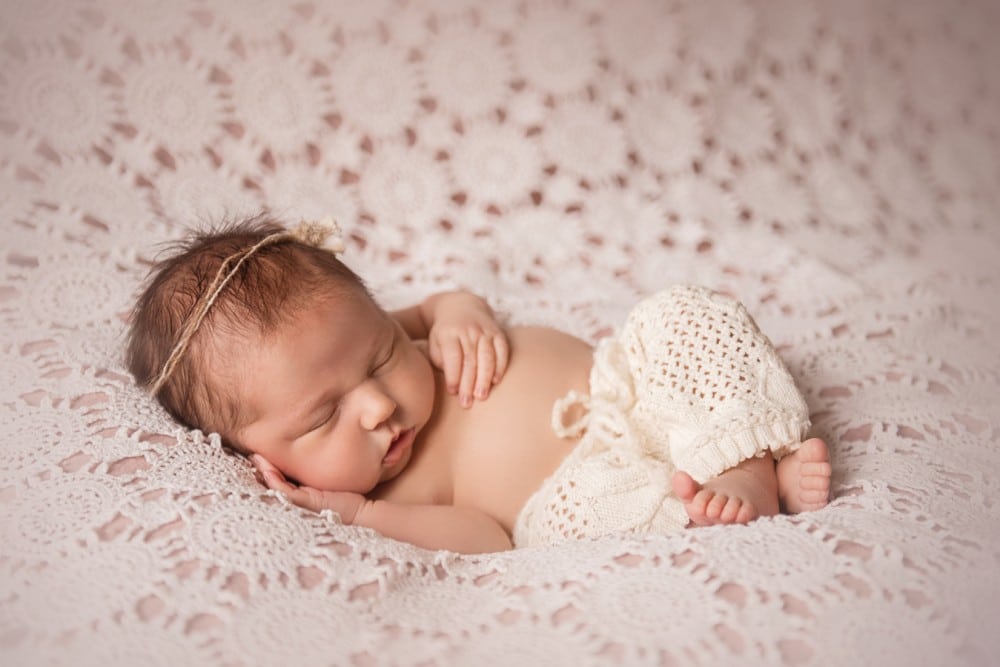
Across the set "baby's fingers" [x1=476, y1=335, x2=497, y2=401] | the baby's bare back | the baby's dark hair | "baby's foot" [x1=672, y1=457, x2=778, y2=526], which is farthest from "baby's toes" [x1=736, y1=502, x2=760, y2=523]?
the baby's dark hair

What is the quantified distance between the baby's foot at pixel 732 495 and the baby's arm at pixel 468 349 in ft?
1.23

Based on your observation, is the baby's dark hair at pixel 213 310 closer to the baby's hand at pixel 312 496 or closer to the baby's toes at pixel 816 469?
the baby's hand at pixel 312 496

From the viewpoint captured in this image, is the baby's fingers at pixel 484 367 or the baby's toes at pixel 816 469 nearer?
the baby's toes at pixel 816 469

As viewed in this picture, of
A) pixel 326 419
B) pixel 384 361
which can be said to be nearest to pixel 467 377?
pixel 384 361

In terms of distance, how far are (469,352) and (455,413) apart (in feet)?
0.33

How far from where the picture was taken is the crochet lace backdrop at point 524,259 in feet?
2.98

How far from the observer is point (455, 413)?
55.5 inches

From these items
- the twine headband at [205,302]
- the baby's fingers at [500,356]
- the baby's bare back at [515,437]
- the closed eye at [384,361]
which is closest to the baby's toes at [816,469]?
the baby's bare back at [515,437]

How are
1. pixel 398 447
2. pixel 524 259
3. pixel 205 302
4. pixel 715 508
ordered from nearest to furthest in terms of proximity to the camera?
pixel 715 508 → pixel 205 302 → pixel 398 447 → pixel 524 259

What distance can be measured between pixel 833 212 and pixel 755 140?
0.25m

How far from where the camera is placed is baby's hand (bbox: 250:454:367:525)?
1198mm

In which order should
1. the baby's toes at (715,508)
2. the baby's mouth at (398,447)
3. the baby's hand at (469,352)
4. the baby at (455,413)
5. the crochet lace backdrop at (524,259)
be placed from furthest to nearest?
1. the baby's hand at (469,352)
2. the baby's mouth at (398,447)
3. the baby at (455,413)
4. the baby's toes at (715,508)
5. the crochet lace backdrop at (524,259)

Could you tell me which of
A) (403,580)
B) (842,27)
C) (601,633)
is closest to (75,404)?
(403,580)

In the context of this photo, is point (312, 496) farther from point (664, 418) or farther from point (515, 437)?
point (664, 418)
